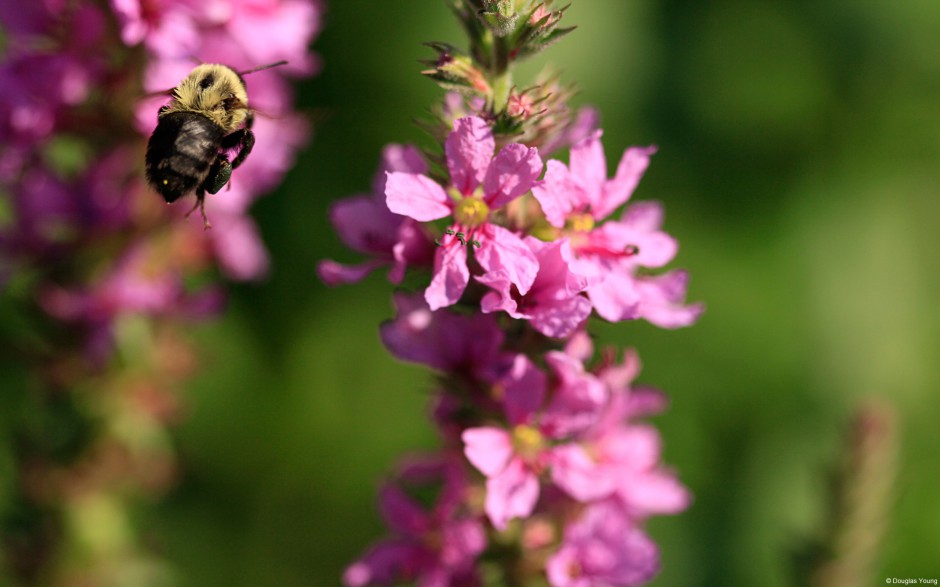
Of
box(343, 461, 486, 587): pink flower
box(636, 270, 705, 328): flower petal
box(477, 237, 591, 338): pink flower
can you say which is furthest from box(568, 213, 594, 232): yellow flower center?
box(343, 461, 486, 587): pink flower

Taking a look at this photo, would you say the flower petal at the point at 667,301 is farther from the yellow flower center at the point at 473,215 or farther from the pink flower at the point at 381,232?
the pink flower at the point at 381,232

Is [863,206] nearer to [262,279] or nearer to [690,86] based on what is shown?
[690,86]

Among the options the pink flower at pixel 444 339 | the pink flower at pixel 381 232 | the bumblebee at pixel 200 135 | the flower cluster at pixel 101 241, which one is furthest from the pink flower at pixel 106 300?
the pink flower at pixel 444 339

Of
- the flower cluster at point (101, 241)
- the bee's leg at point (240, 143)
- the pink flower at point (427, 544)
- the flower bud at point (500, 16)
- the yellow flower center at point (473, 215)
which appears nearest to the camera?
the flower bud at point (500, 16)

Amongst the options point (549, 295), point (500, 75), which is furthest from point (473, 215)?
point (500, 75)

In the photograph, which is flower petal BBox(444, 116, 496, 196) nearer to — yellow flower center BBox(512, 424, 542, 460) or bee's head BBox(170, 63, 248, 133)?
yellow flower center BBox(512, 424, 542, 460)
